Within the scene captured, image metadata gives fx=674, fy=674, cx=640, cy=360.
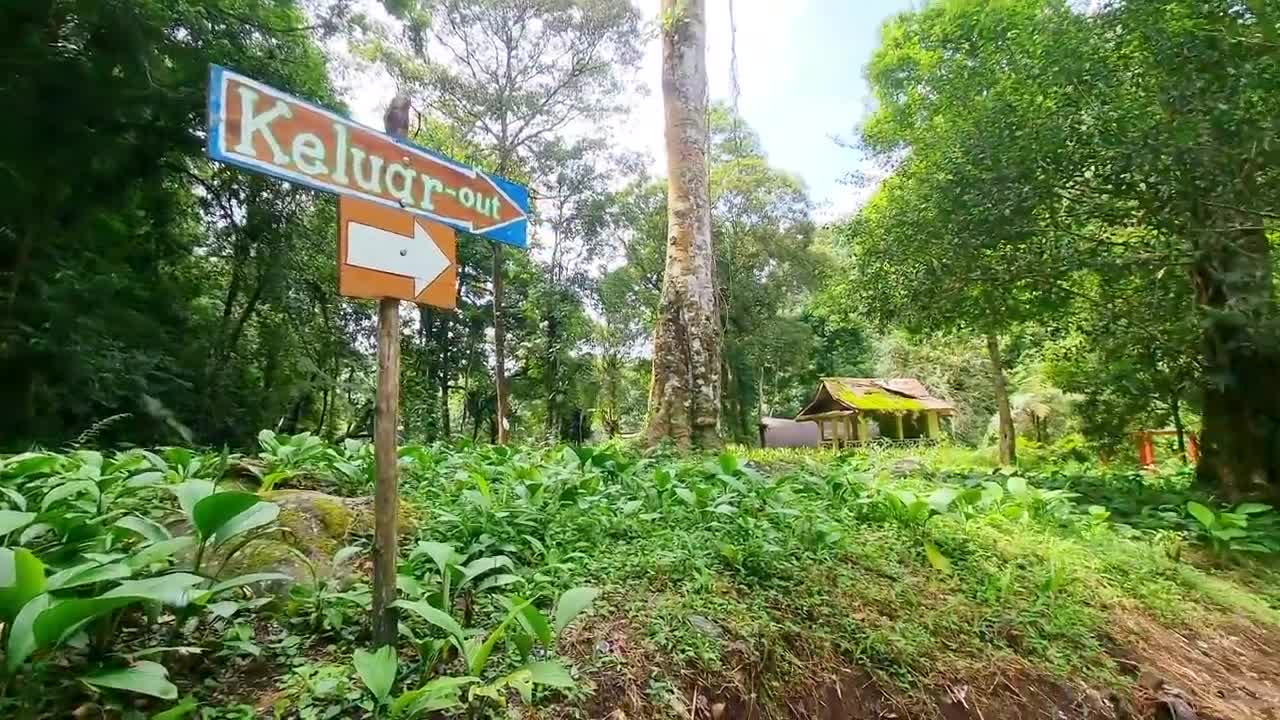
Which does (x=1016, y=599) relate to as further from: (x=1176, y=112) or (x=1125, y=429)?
(x=1125, y=429)

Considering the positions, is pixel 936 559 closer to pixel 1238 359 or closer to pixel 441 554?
pixel 441 554

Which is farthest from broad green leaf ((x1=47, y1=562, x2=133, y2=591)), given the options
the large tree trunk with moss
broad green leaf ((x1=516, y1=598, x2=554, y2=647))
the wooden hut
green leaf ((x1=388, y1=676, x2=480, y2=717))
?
the wooden hut

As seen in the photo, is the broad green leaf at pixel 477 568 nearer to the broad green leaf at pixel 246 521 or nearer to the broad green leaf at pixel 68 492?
the broad green leaf at pixel 246 521

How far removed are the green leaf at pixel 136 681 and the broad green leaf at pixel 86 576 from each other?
19 centimetres

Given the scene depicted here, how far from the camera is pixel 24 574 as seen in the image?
1.39m

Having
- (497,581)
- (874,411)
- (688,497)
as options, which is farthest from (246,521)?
(874,411)

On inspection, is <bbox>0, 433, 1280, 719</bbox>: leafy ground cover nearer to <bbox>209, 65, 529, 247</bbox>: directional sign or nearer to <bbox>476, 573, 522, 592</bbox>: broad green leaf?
<bbox>476, 573, 522, 592</bbox>: broad green leaf

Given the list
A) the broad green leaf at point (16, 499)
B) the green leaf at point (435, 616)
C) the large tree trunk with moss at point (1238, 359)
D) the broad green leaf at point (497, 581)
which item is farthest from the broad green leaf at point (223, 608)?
the large tree trunk with moss at point (1238, 359)

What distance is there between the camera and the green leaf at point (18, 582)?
136 cm

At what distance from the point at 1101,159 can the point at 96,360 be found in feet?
27.7

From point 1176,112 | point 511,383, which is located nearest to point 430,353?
point 511,383

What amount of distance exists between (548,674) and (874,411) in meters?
19.7

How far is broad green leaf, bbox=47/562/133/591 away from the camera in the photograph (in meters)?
1.40

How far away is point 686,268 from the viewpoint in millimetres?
6367
